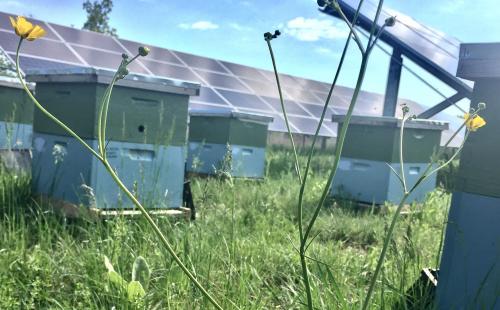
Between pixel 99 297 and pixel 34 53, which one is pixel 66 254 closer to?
pixel 99 297

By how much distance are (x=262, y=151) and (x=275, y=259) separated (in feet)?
12.4

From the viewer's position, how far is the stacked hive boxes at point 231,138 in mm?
5766

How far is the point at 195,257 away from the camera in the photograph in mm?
1888

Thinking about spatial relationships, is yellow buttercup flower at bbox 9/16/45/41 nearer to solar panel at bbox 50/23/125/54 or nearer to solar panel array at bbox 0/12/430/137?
solar panel array at bbox 0/12/430/137

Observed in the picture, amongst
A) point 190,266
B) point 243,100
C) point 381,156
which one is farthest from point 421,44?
point 243,100

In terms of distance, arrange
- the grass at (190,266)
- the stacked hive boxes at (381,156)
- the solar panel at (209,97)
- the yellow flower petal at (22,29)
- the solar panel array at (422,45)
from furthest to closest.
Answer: the solar panel at (209,97) → the solar panel array at (422,45) → the stacked hive boxes at (381,156) → the grass at (190,266) → the yellow flower petal at (22,29)

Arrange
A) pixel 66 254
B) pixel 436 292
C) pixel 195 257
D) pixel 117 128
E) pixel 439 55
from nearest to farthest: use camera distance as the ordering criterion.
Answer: pixel 436 292, pixel 195 257, pixel 66 254, pixel 117 128, pixel 439 55

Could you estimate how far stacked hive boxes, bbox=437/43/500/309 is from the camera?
4.60 feet

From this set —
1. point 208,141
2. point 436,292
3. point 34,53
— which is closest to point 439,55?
point 208,141

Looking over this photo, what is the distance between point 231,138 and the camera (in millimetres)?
5746

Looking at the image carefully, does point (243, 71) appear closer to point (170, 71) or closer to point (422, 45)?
point (170, 71)

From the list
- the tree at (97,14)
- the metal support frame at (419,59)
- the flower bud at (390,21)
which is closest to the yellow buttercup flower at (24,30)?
the flower bud at (390,21)

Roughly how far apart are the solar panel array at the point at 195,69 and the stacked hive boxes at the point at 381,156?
3.92m

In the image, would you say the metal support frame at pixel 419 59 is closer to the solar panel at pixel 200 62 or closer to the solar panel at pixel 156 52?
the solar panel at pixel 156 52
